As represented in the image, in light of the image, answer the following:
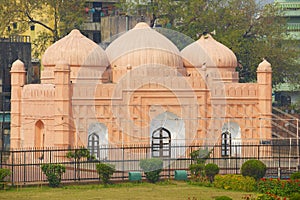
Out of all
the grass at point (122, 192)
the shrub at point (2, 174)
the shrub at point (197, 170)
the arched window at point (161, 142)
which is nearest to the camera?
the grass at point (122, 192)

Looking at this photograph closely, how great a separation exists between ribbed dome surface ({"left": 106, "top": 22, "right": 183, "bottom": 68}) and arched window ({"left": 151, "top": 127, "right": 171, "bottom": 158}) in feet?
8.15

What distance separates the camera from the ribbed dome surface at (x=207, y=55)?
1542 inches

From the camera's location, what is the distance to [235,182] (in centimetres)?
2816

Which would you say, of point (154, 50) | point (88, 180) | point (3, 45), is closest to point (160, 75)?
point (154, 50)

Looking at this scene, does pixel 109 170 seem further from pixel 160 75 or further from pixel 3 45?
pixel 3 45

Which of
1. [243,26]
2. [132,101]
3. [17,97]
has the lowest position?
[132,101]

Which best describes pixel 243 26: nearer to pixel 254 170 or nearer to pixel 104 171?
pixel 254 170

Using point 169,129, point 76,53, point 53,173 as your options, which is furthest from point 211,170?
point 76,53

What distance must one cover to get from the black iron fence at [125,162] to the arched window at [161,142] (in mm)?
244

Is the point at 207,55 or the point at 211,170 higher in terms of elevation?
the point at 207,55

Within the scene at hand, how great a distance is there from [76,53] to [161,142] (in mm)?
4444

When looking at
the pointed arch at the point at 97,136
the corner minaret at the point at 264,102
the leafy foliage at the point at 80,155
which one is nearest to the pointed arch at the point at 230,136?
the corner minaret at the point at 264,102

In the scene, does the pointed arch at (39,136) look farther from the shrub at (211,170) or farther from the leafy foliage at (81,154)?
the shrub at (211,170)

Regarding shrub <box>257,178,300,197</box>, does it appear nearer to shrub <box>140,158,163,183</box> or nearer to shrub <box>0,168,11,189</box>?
shrub <box>140,158,163,183</box>
